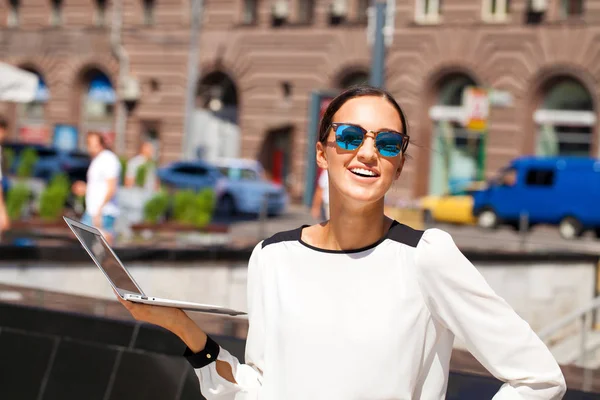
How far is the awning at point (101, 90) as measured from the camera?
46213mm

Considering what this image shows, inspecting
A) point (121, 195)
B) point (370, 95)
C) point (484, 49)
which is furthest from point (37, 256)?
point (484, 49)

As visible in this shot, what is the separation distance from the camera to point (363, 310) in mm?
2863

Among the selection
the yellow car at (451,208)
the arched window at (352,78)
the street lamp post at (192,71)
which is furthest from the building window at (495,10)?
the street lamp post at (192,71)

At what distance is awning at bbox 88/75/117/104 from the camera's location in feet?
152

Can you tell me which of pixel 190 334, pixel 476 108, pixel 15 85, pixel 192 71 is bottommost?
pixel 476 108

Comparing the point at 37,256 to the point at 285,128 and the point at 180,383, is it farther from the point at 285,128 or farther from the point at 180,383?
the point at 285,128

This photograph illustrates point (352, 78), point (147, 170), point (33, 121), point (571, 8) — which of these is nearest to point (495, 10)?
point (571, 8)

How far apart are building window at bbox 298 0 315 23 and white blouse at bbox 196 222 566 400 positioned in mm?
37903

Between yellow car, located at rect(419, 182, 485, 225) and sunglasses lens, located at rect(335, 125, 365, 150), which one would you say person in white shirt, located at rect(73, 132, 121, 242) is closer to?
sunglasses lens, located at rect(335, 125, 365, 150)

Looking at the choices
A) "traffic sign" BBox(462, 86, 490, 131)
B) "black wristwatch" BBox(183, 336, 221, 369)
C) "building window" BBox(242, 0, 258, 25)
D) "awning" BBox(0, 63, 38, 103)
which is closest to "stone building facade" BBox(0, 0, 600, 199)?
"building window" BBox(242, 0, 258, 25)

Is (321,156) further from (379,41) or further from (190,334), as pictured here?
(379,41)

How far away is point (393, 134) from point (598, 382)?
2429 millimetres

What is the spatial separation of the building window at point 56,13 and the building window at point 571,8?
21170 millimetres

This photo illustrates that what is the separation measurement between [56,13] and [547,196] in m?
24.8
